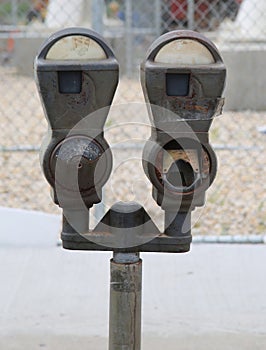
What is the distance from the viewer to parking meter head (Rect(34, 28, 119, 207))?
2.41 metres

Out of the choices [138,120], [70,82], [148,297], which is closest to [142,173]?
[138,120]

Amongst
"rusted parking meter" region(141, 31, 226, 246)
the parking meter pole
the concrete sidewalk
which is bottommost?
the concrete sidewalk

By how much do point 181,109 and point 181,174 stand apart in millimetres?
200

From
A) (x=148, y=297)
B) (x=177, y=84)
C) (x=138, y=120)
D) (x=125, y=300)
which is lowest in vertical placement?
(x=138, y=120)

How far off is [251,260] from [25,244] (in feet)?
4.18

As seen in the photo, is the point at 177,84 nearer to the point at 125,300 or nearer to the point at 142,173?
the point at 125,300

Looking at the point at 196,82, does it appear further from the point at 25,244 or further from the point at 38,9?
the point at 38,9

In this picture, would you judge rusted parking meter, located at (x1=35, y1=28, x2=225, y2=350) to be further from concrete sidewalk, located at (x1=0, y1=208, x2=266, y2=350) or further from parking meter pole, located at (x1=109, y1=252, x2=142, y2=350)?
concrete sidewalk, located at (x1=0, y1=208, x2=266, y2=350)

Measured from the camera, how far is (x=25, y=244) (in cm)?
456

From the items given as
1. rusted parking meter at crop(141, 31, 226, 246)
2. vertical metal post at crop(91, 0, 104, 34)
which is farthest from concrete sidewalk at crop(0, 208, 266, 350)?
vertical metal post at crop(91, 0, 104, 34)

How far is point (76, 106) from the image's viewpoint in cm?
246

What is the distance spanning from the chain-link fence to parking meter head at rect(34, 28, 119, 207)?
2.05ft

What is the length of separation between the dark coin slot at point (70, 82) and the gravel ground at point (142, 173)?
1.66m

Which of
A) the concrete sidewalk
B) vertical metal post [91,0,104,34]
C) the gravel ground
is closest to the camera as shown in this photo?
the concrete sidewalk
